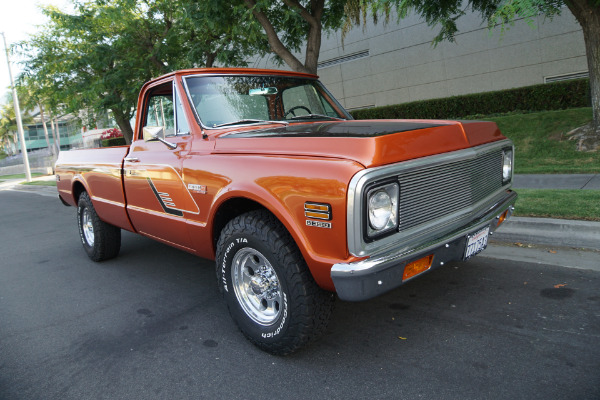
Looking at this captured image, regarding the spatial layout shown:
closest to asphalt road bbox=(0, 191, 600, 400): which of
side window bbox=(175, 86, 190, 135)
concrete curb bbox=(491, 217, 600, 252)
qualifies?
concrete curb bbox=(491, 217, 600, 252)

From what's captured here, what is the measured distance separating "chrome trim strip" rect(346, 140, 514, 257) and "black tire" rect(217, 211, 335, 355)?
0.46m

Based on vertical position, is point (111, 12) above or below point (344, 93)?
above

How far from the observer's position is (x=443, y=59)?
52.2 feet

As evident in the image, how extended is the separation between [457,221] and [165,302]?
8.75 ft

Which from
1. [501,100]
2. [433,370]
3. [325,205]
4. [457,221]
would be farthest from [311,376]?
[501,100]

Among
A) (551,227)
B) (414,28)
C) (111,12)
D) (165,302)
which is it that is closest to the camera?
(165,302)

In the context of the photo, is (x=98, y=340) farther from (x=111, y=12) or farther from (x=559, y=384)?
(x=111, y=12)

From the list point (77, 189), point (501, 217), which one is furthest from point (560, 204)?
point (77, 189)

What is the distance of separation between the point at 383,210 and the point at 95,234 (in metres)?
4.16

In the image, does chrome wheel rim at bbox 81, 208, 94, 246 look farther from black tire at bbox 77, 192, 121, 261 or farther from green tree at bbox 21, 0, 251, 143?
green tree at bbox 21, 0, 251, 143

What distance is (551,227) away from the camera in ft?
15.3

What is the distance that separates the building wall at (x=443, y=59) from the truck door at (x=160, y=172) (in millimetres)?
10968

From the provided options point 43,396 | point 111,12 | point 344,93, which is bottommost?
point 43,396

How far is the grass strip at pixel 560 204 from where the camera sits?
15.9 ft
